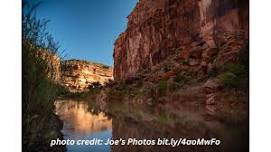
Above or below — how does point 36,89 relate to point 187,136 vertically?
above

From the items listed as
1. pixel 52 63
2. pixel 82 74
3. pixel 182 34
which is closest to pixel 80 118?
pixel 82 74

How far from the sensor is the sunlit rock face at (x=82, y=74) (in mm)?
6270

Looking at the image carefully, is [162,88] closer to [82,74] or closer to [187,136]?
[187,136]

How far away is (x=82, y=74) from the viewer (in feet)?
21.0

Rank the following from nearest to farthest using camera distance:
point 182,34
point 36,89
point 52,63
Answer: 1. point 36,89
2. point 182,34
3. point 52,63

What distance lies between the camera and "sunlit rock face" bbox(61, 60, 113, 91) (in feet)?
20.6

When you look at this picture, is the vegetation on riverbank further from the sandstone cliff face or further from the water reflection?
the sandstone cliff face

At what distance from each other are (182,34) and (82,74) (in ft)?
2.94

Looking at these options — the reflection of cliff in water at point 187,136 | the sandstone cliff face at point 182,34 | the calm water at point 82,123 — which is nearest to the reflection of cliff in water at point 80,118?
the calm water at point 82,123

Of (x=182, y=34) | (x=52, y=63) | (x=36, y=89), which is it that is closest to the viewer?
(x=36, y=89)

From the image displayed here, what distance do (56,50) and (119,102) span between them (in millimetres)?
672

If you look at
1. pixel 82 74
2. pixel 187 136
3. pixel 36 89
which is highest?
pixel 82 74

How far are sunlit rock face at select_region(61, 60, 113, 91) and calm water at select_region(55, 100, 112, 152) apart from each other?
0.16m
